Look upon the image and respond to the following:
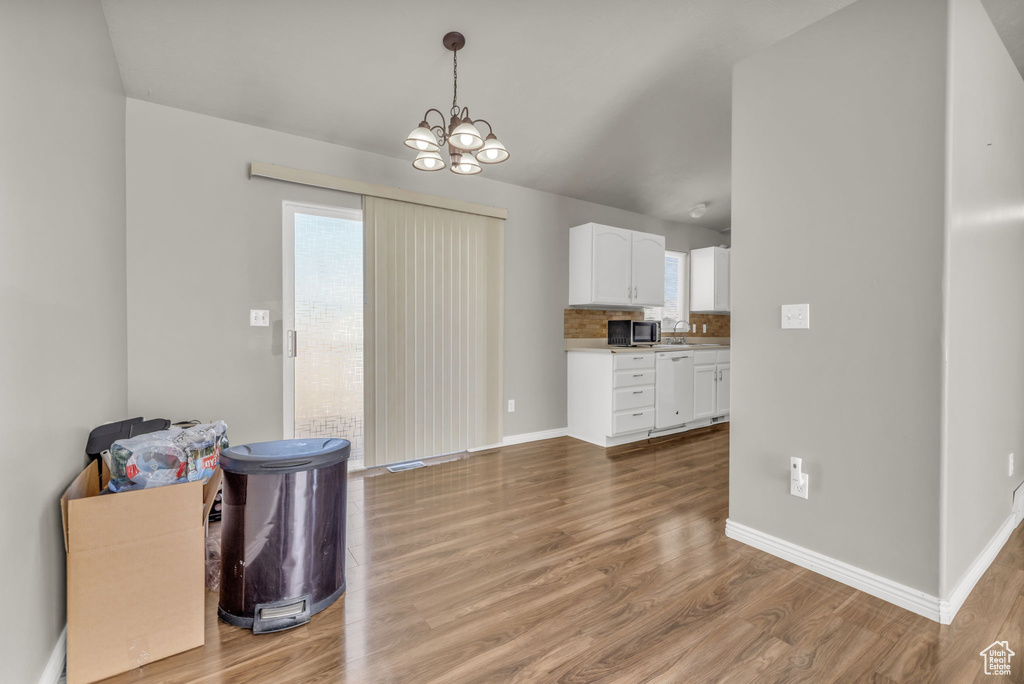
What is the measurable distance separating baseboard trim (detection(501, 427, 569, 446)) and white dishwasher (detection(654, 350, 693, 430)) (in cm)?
93

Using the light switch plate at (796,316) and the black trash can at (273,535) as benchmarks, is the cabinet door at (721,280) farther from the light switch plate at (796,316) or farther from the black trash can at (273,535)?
the black trash can at (273,535)

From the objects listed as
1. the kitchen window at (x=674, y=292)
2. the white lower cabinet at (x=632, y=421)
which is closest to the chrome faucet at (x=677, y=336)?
the kitchen window at (x=674, y=292)

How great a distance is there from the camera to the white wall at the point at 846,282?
171 centimetres

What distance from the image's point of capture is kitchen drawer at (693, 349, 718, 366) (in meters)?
4.78

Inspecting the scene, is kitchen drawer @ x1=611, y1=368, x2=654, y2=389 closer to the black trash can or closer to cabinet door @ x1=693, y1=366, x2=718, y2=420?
cabinet door @ x1=693, y1=366, x2=718, y2=420

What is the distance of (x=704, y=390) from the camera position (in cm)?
487

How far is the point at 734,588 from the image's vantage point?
1900 millimetres

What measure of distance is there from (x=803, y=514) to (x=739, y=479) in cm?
32

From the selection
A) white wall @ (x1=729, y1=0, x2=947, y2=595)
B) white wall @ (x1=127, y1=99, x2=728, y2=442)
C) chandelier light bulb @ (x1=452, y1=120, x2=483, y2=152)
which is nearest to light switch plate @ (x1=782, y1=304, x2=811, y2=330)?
white wall @ (x1=729, y1=0, x2=947, y2=595)

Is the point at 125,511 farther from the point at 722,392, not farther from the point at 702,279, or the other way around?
the point at 702,279

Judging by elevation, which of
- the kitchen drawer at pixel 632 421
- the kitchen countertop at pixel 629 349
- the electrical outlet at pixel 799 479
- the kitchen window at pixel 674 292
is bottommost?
the kitchen drawer at pixel 632 421

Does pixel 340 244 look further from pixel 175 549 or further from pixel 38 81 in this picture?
pixel 175 549

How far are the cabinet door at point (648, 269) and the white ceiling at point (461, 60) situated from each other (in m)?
1.25

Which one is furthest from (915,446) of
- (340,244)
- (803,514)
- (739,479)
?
(340,244)
